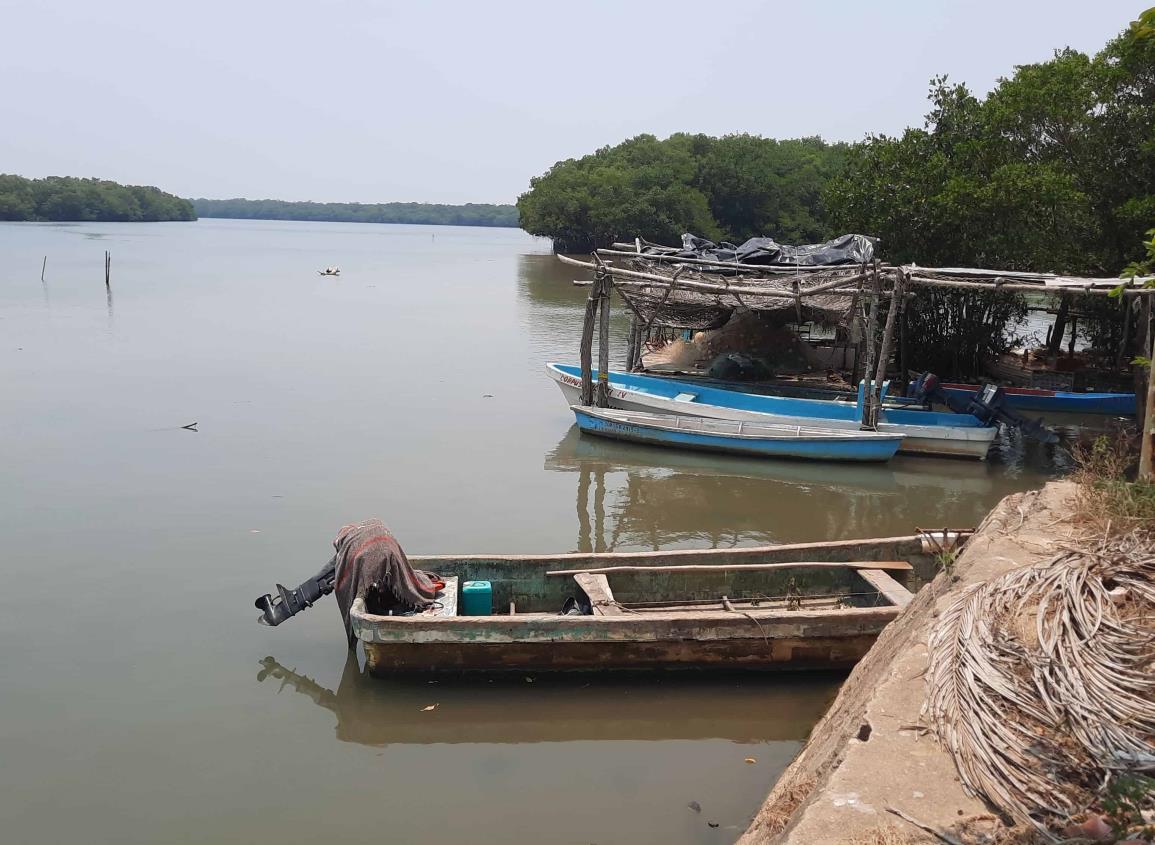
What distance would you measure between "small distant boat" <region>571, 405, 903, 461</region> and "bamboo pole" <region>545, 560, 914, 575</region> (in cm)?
526

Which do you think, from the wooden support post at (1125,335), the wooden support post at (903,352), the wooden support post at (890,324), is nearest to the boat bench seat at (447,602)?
the wooden support post at (890,324)

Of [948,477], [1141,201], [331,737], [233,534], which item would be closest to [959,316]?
[1141,201]

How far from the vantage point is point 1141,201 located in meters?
14.4

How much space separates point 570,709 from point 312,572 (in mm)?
3755

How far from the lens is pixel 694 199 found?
5809 centimetres

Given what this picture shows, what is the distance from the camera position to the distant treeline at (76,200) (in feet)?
321

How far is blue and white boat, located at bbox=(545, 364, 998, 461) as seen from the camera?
13922mm

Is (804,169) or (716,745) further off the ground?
(804,169)

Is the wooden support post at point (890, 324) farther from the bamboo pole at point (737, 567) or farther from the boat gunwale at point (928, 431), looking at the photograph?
the bamboo pole at point (737, 567)

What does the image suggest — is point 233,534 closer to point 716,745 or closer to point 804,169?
point 716,745

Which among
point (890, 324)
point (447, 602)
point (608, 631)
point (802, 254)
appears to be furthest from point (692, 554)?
point (802, 254)

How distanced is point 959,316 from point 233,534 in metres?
13.5

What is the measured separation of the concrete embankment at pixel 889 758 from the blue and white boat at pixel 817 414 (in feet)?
23.4

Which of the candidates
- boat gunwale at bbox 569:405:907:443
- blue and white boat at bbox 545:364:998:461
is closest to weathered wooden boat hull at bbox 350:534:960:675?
boat gunwale at bbox 569:405:907:443
